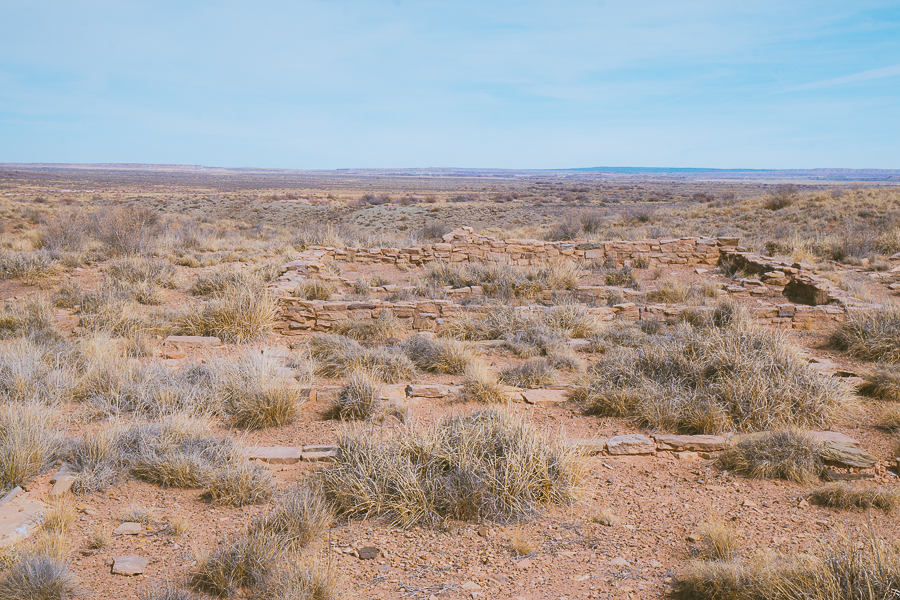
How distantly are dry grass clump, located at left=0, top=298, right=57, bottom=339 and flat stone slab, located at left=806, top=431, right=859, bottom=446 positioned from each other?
8.40 m

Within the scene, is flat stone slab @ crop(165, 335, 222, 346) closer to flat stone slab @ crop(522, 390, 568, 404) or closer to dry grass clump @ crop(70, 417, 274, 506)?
dry grass clump @ crop(70, 417, 274, 506)

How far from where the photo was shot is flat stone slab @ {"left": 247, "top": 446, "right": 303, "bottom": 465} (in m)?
4.34

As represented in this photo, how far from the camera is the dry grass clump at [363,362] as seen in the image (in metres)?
6.22

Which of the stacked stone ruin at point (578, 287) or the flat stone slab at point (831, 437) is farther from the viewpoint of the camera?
the stacked stone ruin at point (578, 287)

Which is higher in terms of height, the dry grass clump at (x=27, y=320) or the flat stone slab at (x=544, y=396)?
the dry grass clump at (x=27, y=320)

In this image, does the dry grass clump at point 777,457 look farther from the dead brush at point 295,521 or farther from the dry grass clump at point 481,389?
the dead brush at point 295,521

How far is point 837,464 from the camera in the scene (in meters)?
4.20

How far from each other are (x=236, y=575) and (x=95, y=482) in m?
1.66

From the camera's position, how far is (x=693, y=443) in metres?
4.60

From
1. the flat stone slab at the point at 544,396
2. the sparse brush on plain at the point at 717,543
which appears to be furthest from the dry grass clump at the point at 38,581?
the flat stone slab at the point at 544,396

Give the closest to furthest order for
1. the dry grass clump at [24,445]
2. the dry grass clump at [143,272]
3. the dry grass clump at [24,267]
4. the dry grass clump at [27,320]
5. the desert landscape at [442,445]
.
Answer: the desert landscape at [442,445], the dry grass clump at [24,445], the dry grass clump at [27,320], the dry grass clump at [143,272], the dry grass clump at [24,267]

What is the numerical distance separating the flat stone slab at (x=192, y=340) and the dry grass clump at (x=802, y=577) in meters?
6.24

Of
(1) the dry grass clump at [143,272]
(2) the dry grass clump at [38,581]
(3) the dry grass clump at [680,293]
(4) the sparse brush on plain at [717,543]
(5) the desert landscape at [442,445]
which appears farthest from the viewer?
(1) the dry grass clump at [143,272]

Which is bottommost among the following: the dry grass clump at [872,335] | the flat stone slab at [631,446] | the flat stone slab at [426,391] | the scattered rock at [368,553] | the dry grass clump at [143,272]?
the scattered rock at [368,553]
